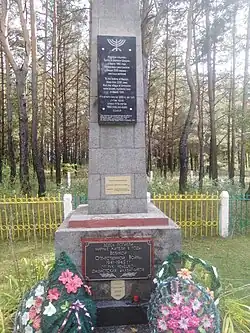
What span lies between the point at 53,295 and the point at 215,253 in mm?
4826

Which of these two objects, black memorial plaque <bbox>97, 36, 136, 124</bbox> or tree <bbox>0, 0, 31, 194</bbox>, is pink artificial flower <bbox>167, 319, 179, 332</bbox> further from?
tree <bbox>0, 0, 31, 194</bbox>

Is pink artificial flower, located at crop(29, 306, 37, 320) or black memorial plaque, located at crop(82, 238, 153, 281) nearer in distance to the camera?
pink artificial flower, located at crop(29, 306, 37, 320)

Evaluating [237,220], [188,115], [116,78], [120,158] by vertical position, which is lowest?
[237,220]

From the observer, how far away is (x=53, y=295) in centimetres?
319

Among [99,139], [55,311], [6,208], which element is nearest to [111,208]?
[99,139]

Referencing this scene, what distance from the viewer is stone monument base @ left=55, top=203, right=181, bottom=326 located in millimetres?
3906

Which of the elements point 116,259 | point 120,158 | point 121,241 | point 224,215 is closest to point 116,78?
point 120,158

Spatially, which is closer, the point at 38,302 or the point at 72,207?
the point at 38,302

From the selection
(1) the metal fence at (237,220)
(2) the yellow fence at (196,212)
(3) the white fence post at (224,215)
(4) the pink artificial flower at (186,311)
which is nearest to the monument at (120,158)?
(4) the pink artificial flower at (186,311)

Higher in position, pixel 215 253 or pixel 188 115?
pixel 188 115

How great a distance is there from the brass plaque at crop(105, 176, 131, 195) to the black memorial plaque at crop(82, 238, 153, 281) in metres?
0.71

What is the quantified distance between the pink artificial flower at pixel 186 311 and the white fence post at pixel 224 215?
18.7 ft

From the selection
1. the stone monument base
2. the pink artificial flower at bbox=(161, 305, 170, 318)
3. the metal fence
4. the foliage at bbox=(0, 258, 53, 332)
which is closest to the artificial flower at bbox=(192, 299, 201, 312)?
the pink artificial flower at bbox=(161, 305, 170, 318)

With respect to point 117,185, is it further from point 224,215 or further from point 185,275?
point 224,215
